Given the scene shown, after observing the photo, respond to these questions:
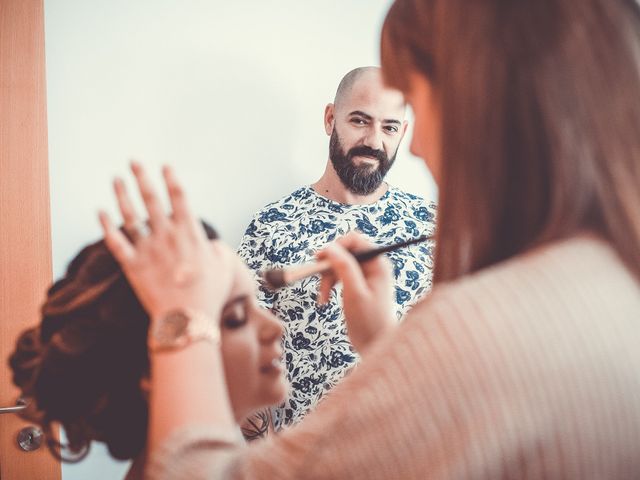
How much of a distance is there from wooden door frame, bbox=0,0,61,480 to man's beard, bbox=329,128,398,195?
0.82 meters

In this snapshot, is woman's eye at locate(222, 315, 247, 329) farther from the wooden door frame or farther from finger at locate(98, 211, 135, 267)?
the wooden door frame

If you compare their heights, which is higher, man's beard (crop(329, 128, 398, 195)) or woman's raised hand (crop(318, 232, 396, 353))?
man's beard (crop(329, 128, 398, 195))

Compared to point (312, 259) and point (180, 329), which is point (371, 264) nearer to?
point (180, 329)

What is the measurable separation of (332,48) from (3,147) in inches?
39.9

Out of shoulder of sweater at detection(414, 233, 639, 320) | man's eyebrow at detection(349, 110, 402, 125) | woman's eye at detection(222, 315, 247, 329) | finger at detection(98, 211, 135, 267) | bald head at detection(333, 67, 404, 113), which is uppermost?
bald head at detection(333, 67, 404, 113)

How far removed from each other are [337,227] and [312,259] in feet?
0.47

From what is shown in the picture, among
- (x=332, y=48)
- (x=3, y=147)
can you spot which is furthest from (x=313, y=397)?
(x=332, y=48)

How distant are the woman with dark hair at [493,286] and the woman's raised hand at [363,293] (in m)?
0.16

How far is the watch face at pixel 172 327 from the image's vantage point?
50 centimetres

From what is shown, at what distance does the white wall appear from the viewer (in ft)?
4.51

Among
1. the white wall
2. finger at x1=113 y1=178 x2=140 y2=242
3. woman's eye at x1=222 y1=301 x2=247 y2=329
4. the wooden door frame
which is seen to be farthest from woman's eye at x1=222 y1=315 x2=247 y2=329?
the white wall

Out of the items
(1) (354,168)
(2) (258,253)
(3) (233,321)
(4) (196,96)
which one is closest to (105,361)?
(3) (233,321)

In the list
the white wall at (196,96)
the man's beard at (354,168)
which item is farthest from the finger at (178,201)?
the man's beard at (354,168)

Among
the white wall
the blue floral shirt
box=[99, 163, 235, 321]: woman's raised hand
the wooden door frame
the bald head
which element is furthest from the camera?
the bald head
